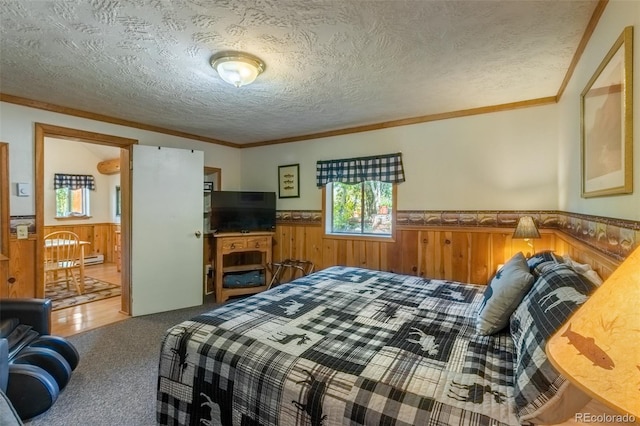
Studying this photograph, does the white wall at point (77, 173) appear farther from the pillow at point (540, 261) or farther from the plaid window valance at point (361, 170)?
the pillow at point (540, 261)

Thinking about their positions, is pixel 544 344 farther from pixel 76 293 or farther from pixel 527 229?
pixel 76 293

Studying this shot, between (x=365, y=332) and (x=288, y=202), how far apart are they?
119 inches

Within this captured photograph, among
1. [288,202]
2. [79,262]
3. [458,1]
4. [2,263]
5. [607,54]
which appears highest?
[458,1]

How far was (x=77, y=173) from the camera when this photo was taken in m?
6.38

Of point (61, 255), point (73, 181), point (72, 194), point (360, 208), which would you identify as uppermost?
point (73, 181)

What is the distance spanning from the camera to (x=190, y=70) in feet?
7.10

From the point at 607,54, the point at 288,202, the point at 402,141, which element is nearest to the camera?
the point at 607,54

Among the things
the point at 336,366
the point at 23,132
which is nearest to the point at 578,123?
the point at 336,366

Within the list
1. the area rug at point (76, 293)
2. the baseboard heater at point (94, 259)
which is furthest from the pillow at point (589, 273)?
the baseboard heater at point (94, 259)

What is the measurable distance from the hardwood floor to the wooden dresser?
112cm

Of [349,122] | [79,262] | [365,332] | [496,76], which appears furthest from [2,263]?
[496,76]

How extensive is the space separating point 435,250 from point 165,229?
3235mm

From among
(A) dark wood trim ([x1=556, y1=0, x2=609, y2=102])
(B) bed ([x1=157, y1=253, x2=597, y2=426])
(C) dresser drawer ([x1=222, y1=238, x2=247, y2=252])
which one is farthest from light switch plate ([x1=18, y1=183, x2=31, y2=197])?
(A) dark wood trim ([x1=556, y1=0, x2=609, y2=102])

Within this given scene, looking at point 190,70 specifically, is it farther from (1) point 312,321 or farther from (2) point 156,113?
(1) point 312,321
